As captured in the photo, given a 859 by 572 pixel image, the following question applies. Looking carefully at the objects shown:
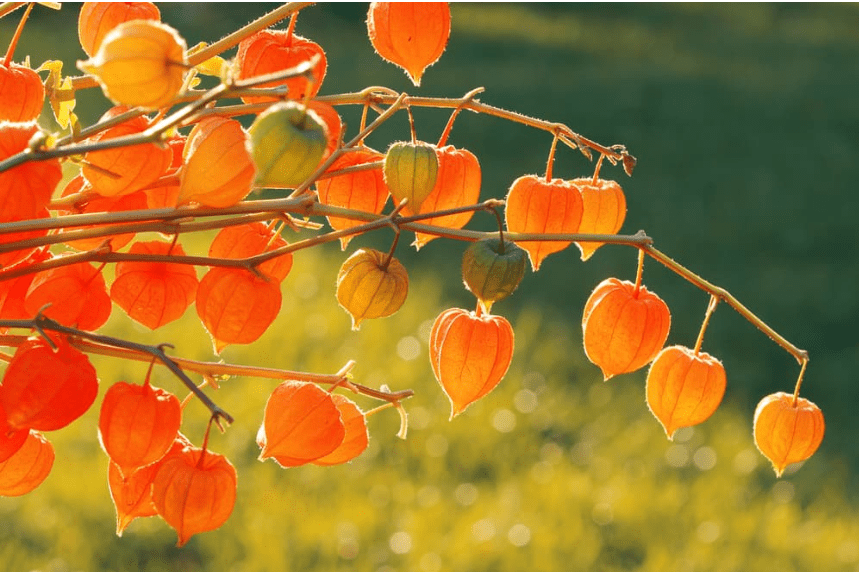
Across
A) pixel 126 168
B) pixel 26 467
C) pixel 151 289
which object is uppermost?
pixel 126 168

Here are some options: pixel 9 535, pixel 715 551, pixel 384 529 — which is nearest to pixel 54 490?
pixel 9 535

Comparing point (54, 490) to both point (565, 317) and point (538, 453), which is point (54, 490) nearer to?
point (538, 453)

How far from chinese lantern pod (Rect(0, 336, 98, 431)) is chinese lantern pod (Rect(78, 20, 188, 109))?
184mm

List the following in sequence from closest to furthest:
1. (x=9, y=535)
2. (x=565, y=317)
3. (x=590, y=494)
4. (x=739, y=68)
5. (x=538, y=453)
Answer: (x=9, y=535) < (x=590, y=494) < (x=538, y=453) < (x=565, y=317) < (x=739, y=68)

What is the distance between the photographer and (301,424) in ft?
1.94

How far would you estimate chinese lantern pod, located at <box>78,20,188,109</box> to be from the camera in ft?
1.30

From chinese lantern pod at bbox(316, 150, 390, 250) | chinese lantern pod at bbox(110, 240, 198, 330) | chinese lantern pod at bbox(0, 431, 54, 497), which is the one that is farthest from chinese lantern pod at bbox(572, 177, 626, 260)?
chinese lantern pod at bbox(0, 431, 54, 497)

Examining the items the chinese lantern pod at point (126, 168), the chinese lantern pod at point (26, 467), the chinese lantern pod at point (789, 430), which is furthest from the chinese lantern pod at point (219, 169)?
the chinese lantern pod at point (789, 430)

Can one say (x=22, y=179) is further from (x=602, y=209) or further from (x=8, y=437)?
(x=602, y=209)

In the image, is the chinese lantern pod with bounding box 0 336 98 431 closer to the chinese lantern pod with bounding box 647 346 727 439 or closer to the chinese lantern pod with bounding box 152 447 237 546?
the chinese lantern pod with bounding box 152 447 237 546

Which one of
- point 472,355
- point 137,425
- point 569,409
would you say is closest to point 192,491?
point 137,425

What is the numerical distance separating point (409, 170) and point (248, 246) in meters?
0.14

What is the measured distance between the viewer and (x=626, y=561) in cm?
229

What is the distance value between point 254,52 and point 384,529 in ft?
5.84
